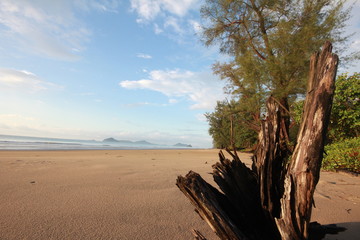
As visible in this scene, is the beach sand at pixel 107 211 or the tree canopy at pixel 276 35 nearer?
the beach sand at pixel 107 211

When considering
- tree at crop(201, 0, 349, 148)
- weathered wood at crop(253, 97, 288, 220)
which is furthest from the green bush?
weathered wood at crop(253, 97, 288, 220)

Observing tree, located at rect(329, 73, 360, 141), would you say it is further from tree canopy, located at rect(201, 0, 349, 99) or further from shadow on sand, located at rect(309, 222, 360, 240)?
shadow on sand, located at rect(309, 222, 360, 240)

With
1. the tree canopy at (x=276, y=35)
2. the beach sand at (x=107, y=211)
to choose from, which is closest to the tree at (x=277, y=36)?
the tree canopy at (x=276, y=35)

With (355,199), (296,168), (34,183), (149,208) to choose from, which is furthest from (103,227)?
(355,199)

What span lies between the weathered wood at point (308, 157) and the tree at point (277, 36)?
813 centimetres

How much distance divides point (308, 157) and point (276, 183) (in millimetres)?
475

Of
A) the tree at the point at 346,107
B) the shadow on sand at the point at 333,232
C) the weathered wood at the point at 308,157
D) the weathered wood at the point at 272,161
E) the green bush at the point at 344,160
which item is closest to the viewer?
the weathered wood at the point at 308,157

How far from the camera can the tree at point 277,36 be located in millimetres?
10492

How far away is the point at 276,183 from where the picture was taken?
5.88 feet

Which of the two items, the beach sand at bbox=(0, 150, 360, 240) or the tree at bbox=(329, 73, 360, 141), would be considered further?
the tree at bbox=(329, 73, 360, 141)

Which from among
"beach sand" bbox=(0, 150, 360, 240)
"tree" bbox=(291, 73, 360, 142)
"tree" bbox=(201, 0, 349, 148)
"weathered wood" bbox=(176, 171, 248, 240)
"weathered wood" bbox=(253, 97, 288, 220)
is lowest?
"beach sand" bbox=(0, 150, 360, 240)

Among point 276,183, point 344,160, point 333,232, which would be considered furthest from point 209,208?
point 344,160

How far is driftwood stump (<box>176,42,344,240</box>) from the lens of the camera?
4.63ft

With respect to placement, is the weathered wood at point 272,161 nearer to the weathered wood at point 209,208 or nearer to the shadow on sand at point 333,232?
the weathered wood at point 209,208
